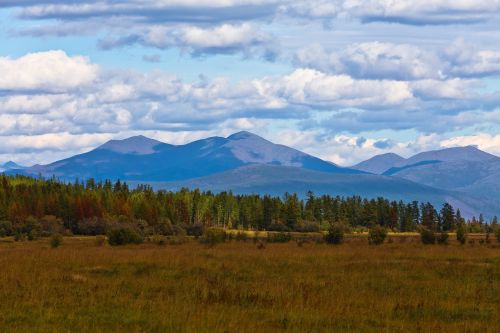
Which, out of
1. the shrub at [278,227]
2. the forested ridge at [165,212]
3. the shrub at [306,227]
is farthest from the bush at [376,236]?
the shrub at [278,227]

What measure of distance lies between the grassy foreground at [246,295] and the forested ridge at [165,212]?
7430cm

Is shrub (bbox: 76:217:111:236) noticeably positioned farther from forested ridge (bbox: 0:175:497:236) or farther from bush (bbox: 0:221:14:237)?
bush (bbox: 0:221:14:237)

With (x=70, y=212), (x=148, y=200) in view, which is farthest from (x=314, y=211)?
(x=70, y=212)

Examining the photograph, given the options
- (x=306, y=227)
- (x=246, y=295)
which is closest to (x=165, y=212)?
(x=306, y=227)

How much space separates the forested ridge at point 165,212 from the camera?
12706 cm

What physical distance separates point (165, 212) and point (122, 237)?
96.8 meters

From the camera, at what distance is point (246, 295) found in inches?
1032

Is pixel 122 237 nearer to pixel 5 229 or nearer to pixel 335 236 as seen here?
pixel 335 236

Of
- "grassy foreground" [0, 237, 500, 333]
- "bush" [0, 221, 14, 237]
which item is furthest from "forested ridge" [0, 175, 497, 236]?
"grassy foreground" [0, 237, 500, 333]

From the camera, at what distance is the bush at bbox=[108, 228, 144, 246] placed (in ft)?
213

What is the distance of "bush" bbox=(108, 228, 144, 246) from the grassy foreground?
2247 cm

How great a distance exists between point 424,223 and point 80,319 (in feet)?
608

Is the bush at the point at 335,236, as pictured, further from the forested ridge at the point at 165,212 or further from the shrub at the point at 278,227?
the shrub at the point at 278,227

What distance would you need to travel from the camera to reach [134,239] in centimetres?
6575
